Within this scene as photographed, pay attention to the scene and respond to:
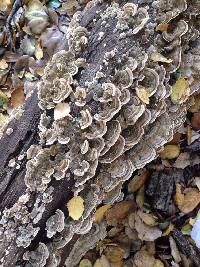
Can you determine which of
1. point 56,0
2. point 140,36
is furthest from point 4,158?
point 56,0

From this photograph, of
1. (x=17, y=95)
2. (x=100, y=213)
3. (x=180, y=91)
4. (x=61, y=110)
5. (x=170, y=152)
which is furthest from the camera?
(x=17, y=95)

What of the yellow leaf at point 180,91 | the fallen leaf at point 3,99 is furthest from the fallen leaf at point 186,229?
the fallen leaf at point 3,99

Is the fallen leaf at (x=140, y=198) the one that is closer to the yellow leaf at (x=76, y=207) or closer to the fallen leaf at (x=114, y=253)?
the fallen leaf at (x=114, y=253)

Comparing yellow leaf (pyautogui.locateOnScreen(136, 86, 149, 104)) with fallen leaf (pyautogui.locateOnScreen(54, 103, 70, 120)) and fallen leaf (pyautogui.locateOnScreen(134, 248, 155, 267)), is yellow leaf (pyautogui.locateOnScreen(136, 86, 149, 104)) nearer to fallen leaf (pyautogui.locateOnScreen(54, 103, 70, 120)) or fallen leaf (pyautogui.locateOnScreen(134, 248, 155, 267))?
fallen leaf (pyautogui.locateOnScreen(54, 103, 70, 120))

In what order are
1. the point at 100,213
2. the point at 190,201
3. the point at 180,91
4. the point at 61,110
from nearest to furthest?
the point at 61,110 < the point at 180,91 < the point at 100,213 < the point at 190,201

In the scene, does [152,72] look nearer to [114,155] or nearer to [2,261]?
[114,155]

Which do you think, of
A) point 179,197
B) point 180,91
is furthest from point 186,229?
point 180,91

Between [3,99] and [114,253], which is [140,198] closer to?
[114,253]
